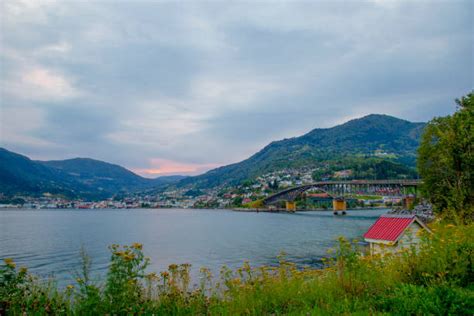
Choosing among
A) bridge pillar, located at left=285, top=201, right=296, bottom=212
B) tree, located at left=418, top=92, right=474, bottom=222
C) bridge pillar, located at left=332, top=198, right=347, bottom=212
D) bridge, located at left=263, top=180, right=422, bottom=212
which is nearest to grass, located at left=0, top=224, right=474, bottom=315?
tree, located at left=418, top=92, right=474, bottom=222

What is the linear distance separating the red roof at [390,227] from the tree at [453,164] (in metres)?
1.76

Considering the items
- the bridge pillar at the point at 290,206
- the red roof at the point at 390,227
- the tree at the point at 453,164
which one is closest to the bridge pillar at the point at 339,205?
the bridge pillar at the point at 290,206

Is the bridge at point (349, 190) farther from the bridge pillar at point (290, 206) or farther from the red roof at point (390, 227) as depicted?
the red roof at point (390, 227)

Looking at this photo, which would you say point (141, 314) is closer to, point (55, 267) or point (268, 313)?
point (268, 313)

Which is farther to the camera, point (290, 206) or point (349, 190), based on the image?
point (290, 206)

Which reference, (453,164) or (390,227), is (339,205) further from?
(390,227)

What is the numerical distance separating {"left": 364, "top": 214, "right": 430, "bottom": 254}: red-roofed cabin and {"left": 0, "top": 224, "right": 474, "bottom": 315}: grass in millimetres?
4600

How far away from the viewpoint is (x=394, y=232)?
13.5 meters

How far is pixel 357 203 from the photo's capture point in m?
171

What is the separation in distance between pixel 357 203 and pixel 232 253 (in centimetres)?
14953

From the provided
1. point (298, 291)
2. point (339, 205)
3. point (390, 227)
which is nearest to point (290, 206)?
point (339, 205)

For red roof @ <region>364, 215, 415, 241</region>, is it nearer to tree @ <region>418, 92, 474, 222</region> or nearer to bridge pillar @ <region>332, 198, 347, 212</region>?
tree @ <region>418, 92, 474, 222</region>

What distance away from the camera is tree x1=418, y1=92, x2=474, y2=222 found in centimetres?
1816

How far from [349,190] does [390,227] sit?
119674mm
